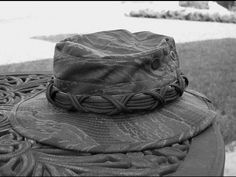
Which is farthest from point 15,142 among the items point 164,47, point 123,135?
point 164,47

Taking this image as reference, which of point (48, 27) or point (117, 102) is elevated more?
point (117, 102)

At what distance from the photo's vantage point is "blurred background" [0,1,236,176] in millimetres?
2938

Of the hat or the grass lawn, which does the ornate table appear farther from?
the grass lawn

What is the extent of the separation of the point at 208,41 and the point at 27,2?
19.6 ft

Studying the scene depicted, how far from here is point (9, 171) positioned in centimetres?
89

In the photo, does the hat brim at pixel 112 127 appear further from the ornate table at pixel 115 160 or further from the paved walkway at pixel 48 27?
the paved walkway at pixel 48 27

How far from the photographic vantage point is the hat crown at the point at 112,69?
1.05 metres

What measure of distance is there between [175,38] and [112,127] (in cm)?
474

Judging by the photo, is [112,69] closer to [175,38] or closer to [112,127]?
[112,127]

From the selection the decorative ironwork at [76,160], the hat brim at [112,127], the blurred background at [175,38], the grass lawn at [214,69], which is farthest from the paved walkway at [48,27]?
the decorative ironwork at [76,160]

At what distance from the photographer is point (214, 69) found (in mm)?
3627

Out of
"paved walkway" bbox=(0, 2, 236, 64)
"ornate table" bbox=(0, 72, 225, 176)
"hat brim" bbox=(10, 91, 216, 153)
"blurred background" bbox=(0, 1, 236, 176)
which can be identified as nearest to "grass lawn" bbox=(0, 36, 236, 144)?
"blurred background" bbox=(0, 1, 236, 176)

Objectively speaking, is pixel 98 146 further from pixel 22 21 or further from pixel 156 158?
pixel 22 21

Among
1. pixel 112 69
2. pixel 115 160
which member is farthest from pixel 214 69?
pixel 115 160
